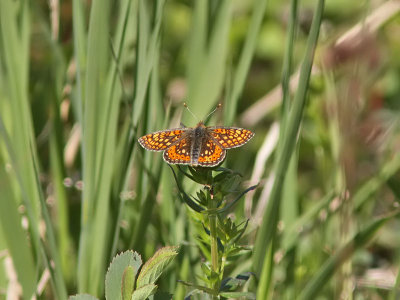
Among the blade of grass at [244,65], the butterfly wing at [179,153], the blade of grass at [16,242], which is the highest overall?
the blade of grass at [244,65]

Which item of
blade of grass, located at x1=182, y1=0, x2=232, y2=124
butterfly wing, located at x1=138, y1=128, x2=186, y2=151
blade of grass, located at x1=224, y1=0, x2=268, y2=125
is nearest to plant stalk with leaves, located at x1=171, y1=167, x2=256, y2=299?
butterfly wing, located at x1=138, y1=128, x2=186, y2=151

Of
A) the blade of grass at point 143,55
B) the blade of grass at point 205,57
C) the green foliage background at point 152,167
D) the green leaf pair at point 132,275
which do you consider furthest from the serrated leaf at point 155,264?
the blade of grass at point 205,57

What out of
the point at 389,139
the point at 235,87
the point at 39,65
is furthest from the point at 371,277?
the point at 39,65

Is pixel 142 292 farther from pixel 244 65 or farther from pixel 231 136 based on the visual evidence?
pixel 244 65

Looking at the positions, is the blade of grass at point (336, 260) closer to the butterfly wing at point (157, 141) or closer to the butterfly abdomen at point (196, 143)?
the butterfly abdomen at point (196, 143)

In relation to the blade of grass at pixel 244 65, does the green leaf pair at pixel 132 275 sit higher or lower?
lower

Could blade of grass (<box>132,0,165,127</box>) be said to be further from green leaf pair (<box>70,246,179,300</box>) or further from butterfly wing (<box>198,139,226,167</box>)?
green leaf pair (<box>70,246,179,300</box>)
